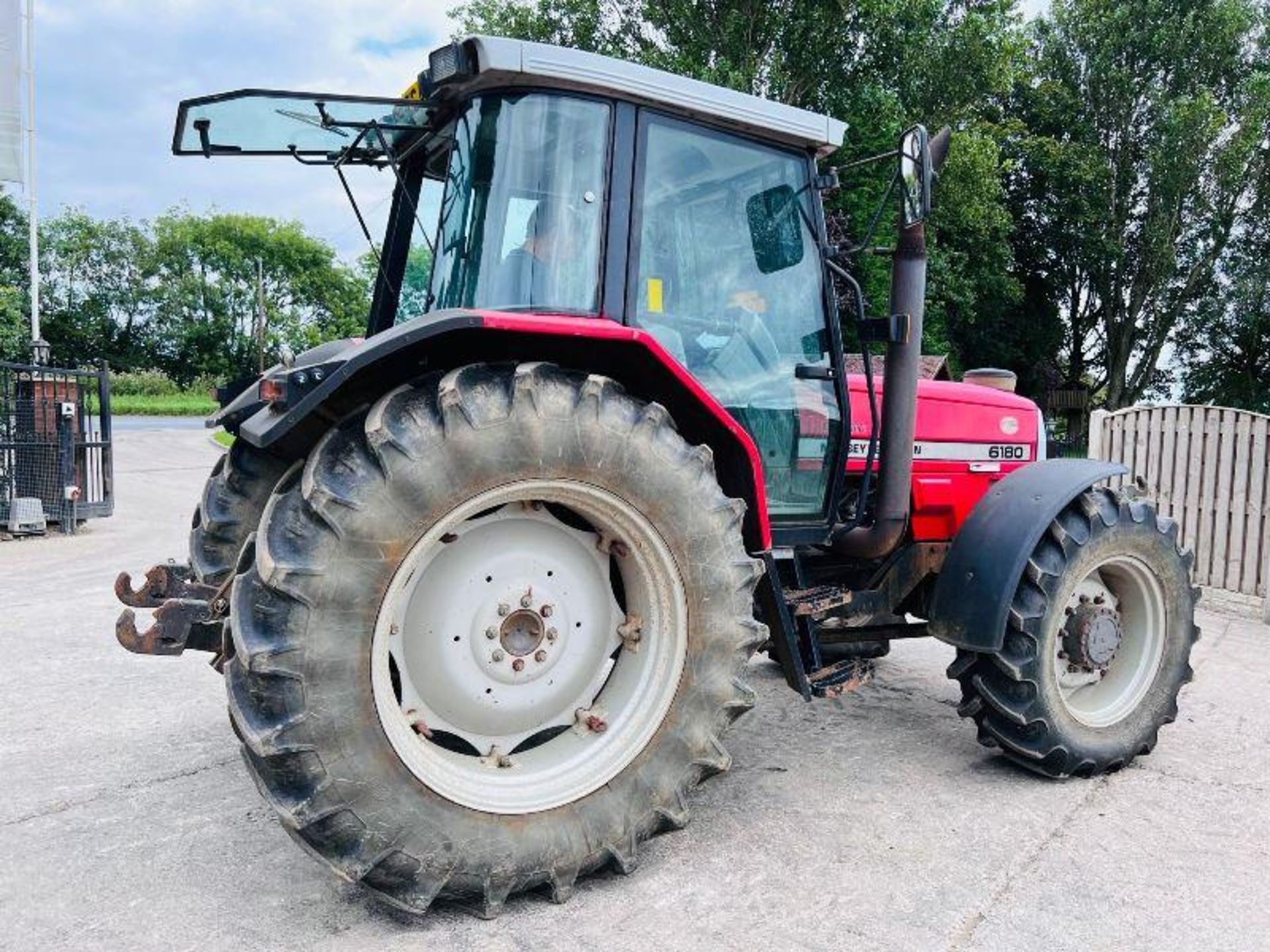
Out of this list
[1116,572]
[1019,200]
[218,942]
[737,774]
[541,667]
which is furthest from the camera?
[1019,200]

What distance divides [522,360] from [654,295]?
558 mm

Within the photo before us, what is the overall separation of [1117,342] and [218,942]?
28.7 metres

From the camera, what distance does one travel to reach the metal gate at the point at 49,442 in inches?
381

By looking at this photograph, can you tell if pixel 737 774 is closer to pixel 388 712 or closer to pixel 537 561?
pixel 537 561

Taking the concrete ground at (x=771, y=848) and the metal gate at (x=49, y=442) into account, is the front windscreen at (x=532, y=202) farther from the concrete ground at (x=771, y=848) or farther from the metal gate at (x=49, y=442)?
the metal gate at (x=49, y=442)

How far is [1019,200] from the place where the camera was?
86.2ft

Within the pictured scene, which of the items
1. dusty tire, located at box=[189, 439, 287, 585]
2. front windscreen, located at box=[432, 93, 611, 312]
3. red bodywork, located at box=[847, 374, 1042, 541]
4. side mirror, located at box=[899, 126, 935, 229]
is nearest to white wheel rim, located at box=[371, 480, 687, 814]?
front windscreen, located at box=[432, 93, 611, 312]

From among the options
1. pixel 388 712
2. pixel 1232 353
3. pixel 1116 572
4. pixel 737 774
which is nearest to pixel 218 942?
pixel 388 712

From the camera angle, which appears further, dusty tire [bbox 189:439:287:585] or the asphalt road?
the asphalt road

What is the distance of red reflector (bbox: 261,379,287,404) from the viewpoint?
96.0 inches

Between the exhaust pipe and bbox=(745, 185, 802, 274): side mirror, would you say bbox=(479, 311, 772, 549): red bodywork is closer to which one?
bbox=(745, 185, 802, 274): side mirror

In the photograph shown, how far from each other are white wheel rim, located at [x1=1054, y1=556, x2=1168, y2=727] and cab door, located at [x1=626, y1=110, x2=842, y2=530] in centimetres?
118

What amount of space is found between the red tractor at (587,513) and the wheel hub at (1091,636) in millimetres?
14

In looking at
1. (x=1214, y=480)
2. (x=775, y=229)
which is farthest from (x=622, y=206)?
(x=1214, y=480)
